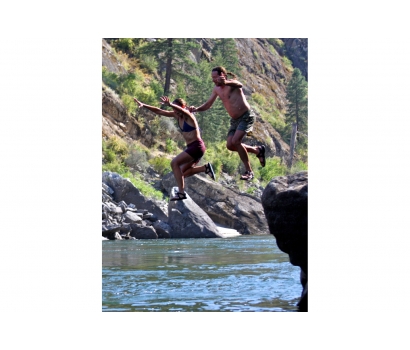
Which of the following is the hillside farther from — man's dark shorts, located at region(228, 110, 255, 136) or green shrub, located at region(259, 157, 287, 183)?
man's dark shorts, located at region(228, 110, 255, 136)

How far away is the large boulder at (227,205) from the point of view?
29219 mm

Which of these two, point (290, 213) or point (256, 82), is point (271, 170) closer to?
point (256, 82)

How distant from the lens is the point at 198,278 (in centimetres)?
1477

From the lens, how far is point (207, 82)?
35.6m

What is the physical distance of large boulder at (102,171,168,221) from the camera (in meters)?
27.2

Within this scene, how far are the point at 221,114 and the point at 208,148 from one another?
2.02 meters

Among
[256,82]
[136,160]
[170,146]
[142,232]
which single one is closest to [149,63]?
[170,146]

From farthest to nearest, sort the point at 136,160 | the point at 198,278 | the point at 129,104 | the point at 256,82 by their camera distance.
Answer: the point at 256,82 < the point at 129,104 < the point at 136,160 < the point at 198,278

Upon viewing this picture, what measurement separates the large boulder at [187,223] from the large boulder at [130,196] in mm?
682

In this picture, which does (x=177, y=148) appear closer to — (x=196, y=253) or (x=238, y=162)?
(x=238, y=162)

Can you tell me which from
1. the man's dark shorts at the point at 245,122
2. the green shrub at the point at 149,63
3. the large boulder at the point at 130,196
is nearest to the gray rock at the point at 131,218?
the large boulder at the point at 130,196

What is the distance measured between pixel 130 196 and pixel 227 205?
4.26 meters

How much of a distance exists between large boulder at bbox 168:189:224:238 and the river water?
3.15 meters

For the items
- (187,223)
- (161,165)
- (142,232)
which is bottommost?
(142,232)
